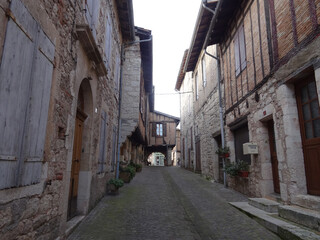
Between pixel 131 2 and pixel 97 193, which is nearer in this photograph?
pixel 97 193

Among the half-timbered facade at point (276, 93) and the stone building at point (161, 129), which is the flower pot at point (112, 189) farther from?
the stone building at point (161, 129)

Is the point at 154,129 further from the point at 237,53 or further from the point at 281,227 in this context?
the point at 281,227

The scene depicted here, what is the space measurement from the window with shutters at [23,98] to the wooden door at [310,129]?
13.1ft

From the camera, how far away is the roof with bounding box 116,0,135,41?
6876mm

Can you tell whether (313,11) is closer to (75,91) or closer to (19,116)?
(75,91)

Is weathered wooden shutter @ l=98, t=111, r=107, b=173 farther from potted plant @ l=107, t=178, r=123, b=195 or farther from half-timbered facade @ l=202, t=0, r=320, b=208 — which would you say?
half-timbered facade @ l=202, t=0, r=320, b=208

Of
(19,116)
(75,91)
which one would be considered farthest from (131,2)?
(19,116)

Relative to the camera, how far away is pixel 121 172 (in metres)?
8.12

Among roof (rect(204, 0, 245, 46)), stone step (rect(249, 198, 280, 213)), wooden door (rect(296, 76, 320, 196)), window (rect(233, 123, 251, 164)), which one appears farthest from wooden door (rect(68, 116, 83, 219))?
roof (rect(204, 0, 245, 46))

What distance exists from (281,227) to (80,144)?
3.56m

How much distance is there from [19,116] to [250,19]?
5.90 metres

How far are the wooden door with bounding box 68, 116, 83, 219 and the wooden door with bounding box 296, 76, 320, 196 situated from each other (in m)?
4.04

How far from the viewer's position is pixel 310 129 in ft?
12.5

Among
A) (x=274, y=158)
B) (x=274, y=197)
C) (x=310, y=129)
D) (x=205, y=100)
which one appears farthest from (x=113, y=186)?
(x=205, y=100)
